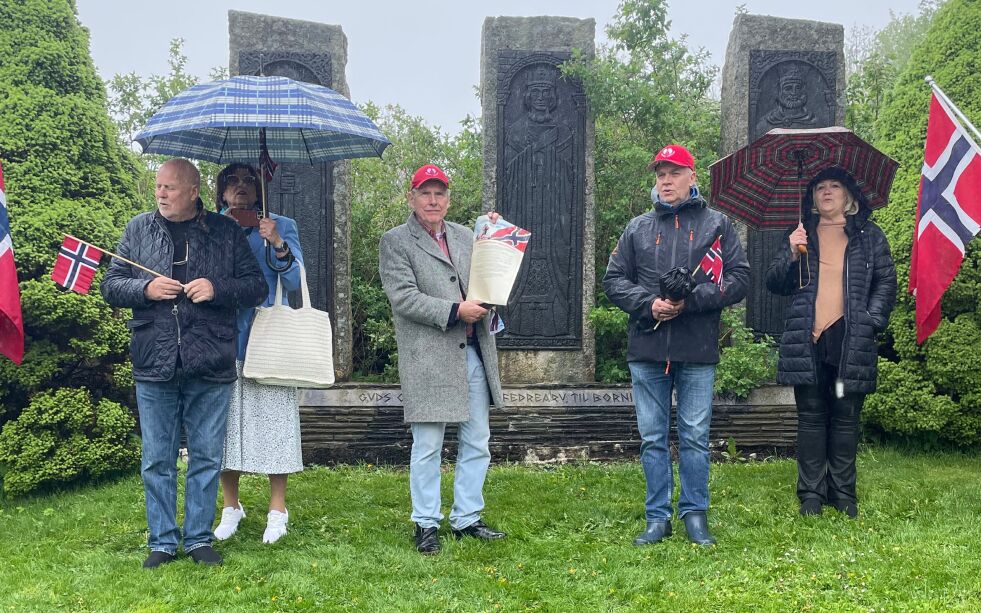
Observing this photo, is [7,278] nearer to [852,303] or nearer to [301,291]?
[301,291]

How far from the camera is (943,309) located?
6172 millimetres

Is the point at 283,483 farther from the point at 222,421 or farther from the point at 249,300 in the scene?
the point at 249,300

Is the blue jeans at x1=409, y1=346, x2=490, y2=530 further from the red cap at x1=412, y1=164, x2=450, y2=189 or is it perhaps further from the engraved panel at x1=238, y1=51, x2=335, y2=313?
the engraved panel at x1=238, y1=51, x2=335, y2=313

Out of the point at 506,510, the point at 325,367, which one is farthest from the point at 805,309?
the point at 325,367

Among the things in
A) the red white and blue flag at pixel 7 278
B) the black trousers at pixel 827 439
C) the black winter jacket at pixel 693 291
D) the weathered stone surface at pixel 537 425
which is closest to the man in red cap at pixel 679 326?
the black winter jacket at pixel 693 291

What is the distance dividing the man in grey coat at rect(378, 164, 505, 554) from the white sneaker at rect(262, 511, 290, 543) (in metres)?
0.68

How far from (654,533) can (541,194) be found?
12.2 feet

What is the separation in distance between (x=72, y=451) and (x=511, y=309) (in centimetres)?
345

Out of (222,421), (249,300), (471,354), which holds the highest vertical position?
(249,300)

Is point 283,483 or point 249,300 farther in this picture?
point 283,483

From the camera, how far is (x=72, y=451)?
5.36 meters

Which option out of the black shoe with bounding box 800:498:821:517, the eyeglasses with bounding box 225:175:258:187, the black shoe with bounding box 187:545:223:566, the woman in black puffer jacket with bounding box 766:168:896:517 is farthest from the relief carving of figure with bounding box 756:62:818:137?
the black shoe with bounding box 187:545:223:566

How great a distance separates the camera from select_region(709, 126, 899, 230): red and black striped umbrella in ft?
14.5

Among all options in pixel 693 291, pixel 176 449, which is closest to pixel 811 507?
pixel 693 291
